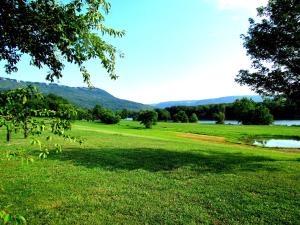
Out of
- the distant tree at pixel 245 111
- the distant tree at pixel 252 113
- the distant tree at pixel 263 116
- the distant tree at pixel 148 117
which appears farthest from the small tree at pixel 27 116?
the distant tree at pixel 245 111

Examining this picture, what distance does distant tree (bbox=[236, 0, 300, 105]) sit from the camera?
26.2 meters

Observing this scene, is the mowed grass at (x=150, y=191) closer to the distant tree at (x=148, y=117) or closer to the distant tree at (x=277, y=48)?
the distant tree at (x=277, y=48)

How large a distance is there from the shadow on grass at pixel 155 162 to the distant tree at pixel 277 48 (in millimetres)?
6388

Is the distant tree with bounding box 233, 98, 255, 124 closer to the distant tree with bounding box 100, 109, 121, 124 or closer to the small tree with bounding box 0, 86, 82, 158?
the distant tree with bounding box 100, 109, 121, 124

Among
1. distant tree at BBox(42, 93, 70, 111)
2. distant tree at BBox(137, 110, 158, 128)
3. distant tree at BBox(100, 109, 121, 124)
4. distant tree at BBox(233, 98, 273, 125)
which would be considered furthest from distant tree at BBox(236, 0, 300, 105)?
distant tree at BBox(233, 98, 273, 125)

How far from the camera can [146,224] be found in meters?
11.7

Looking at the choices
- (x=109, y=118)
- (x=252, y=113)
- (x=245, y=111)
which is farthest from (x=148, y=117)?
(x=245, y=111)

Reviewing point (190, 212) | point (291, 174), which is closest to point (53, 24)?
point (190, 212)

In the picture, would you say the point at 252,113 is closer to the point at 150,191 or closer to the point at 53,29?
the point at 150,191

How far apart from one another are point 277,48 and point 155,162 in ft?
44.2

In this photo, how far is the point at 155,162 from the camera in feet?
78.9

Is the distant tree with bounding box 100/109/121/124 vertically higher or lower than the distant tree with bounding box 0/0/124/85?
lower

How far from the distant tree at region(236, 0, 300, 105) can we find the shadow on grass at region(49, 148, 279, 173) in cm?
639

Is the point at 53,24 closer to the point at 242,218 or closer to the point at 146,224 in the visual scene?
the point at 146,224
